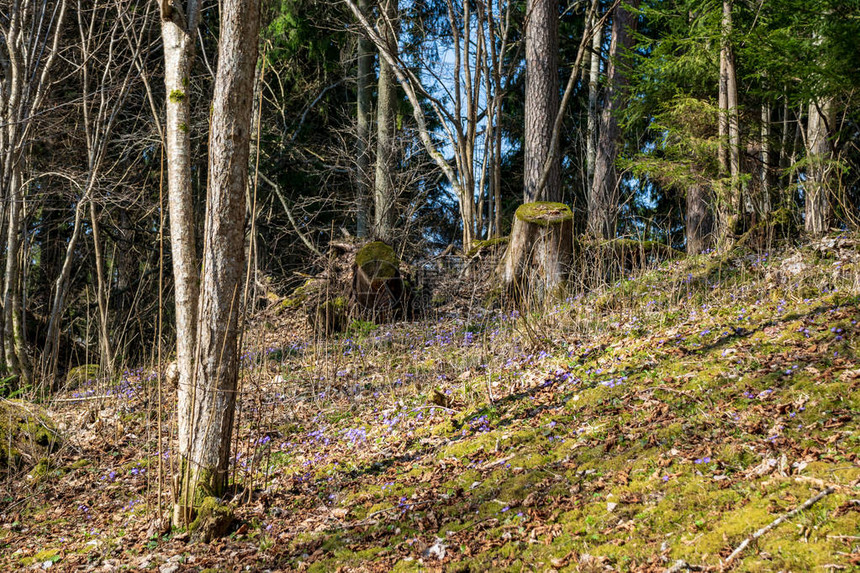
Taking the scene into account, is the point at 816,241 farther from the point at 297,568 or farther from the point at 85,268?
the point at 85,268

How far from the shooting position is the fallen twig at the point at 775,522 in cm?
245

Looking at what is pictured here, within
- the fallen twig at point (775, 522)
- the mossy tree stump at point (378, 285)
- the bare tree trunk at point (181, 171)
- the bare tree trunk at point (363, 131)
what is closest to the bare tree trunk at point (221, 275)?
the bare tree trunk at point (181, 171)

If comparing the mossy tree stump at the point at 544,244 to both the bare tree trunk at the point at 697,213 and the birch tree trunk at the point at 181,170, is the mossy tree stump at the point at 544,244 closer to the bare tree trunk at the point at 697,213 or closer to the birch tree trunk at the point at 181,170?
the bare tree trunk at the point at 697,213

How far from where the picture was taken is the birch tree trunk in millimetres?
4555

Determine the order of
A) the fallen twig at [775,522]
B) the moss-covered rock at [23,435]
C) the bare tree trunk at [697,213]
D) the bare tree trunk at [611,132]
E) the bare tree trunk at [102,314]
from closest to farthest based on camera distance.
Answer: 1. the fallen twig at [775,522]
2. the moss-covered rock at [23,435]
3. the bare tree trunk at [102,314]
4. the bare tree trunk at [697,213]
5. the bare tree trunk at [611,132]

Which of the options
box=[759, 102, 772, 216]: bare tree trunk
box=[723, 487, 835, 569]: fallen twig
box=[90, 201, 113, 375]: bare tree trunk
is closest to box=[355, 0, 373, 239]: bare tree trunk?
box=[90, 201, 113, 375]: bare tree trunk

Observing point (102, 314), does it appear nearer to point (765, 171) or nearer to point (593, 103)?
point (765, 171)

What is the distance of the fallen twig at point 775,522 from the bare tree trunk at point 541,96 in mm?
7831

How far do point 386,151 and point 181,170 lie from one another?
8.36m

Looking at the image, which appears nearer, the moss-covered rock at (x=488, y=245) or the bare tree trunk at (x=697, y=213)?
the moss-covered rock at (x=488, y=245)

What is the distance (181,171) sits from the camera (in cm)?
472

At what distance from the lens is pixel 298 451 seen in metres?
5.55

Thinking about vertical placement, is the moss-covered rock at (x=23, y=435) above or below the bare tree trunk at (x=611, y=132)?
below

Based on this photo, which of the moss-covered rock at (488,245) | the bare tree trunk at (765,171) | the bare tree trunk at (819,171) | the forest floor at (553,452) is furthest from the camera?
the moss-covered rock at (488,245)
